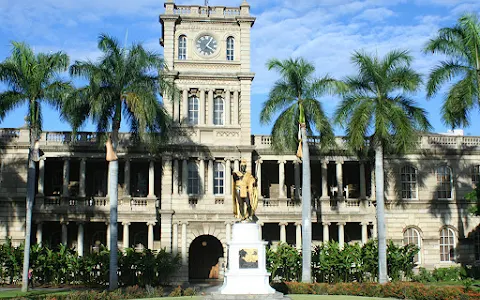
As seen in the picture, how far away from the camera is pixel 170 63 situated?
39562 mm

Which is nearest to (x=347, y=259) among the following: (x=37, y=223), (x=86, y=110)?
(x=86, y=110)

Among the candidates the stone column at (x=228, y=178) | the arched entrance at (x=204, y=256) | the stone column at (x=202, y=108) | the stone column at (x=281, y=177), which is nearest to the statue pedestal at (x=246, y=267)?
the stone column at (x=228, y=178)

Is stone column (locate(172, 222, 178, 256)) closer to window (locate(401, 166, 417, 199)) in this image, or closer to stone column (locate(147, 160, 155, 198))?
stone column (locate(147, 160, 155, 198))

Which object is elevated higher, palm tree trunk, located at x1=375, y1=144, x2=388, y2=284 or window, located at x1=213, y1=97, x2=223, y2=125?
window, located at x1=213, y1=97, x2=223, y2=125

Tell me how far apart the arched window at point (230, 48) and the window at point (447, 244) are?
1833 cm

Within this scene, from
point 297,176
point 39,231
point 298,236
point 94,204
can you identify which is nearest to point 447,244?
point 298,236

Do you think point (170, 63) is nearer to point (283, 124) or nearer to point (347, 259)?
point (283, 124)

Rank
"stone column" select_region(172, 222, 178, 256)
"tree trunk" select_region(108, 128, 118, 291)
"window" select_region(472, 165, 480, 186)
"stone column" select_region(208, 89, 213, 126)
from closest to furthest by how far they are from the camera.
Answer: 1. "tree trunk" select_region(108, 128, 118, 291)
2. "stone column" select_region(172, 222, 178, 256)
3. "stone column" select_region(208, 89, 213, 126)
4. "window" select_region(472, 165, 480, 186)

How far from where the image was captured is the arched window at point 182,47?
40.2m

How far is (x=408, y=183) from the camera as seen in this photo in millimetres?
41031

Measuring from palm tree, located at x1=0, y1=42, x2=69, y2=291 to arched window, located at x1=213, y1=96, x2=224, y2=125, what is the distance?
39.2 feet

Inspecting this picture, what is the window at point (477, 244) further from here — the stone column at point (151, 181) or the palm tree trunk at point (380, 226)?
the stone column at point (151, 181)

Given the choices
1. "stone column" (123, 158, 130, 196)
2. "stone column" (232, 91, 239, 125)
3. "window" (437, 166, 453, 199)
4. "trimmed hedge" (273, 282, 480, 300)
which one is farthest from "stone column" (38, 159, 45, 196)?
"window" (437, 166, 453, 199)

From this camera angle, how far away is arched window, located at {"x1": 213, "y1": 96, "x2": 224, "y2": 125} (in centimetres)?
3978
